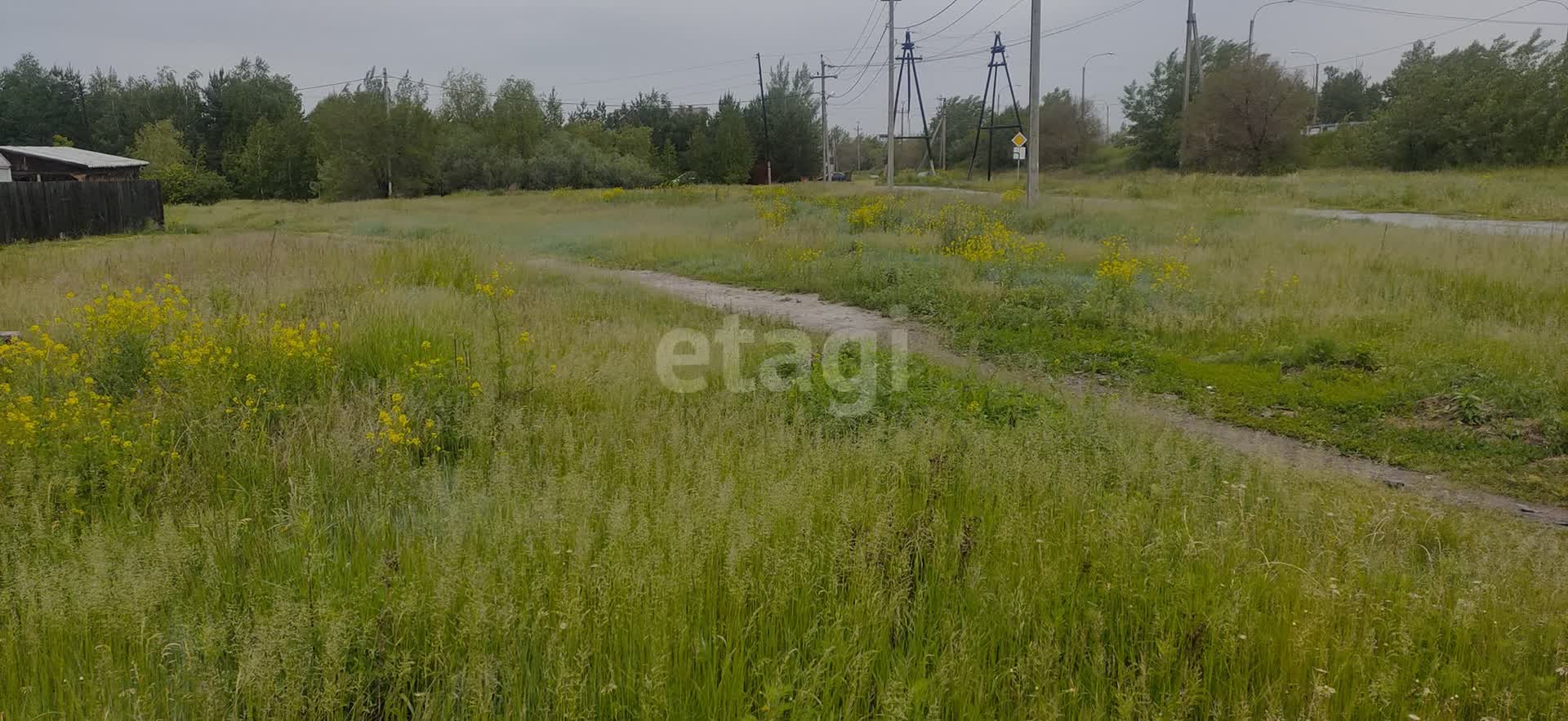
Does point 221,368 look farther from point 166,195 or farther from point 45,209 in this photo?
point 166,195

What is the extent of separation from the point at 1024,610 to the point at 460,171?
59712 millimetres

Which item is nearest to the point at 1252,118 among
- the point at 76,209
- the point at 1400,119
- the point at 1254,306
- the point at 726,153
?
the point at 1400,119

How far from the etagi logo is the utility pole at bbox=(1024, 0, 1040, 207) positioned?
13912 mm

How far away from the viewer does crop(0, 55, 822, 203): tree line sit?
56.6 meters

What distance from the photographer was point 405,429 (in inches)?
185

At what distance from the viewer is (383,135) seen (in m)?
55.6

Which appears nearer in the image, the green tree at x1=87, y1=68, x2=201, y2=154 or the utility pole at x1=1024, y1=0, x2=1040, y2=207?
the utility pole at x1=1024, y1=0, x2=1040, y2=207

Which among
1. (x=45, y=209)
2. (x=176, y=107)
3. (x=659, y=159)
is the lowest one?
(x=45, y=209)

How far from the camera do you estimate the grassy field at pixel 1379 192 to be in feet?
71.9

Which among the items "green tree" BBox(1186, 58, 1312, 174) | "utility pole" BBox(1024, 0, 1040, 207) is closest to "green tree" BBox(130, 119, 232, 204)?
"utility pole" BBox(1024, 0, 1040, 207)

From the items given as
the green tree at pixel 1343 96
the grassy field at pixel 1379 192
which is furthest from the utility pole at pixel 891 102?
the green tree at pixel 1343 96

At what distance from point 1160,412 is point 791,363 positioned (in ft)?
9.50

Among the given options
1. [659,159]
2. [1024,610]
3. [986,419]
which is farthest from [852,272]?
[659,159]

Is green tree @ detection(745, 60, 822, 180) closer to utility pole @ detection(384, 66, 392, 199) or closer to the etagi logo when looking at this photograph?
utility pole @ detection(384, 66, 392, 199)
